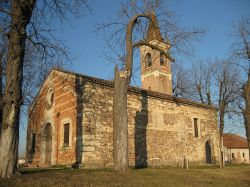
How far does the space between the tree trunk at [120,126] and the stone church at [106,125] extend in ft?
11.3

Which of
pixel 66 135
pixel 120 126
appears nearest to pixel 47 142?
pixel 66 135

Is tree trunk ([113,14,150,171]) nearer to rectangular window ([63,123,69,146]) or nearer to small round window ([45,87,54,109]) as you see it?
rectangular window ([63,123,69,146])

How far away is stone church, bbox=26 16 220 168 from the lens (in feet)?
51.6

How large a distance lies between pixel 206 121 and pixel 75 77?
13.8 meters

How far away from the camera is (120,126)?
12047mm

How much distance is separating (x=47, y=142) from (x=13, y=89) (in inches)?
458

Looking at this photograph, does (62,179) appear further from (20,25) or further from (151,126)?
(151,126)

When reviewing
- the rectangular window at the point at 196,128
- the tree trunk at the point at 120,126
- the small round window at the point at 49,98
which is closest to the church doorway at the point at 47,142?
the small round window at the point at 49,98

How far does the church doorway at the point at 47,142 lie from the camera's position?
749 inches

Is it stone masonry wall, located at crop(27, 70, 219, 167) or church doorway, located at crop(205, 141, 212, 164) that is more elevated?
stone masonry wall, located at crop(27, 70, 219, 167)

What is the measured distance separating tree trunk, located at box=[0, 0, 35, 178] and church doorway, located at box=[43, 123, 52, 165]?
10868 mm

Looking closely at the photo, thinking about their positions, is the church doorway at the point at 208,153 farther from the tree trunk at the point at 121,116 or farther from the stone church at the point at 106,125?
the tree trunk at the point at 121,116

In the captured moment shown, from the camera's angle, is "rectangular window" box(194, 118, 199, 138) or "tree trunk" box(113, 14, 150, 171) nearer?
"tree trunk" box(113, 14, 150, 171)

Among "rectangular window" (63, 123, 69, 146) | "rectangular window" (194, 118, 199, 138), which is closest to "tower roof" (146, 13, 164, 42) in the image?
"rectangular window" (63, 123, 69, 146)
